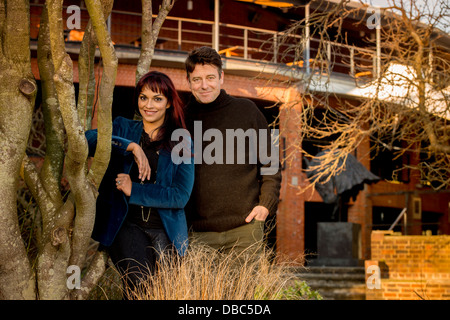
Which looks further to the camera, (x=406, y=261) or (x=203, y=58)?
(x=406, y=261)

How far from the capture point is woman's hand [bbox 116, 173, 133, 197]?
3.42 m

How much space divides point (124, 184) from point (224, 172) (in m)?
0.74

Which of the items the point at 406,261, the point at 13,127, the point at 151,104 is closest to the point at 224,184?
the point at 151,104

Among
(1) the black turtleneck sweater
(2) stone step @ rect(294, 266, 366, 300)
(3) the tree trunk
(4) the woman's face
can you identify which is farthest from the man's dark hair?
(2) stone step @ rect(294, 266, 366, 300)

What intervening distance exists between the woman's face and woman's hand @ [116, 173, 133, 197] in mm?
384

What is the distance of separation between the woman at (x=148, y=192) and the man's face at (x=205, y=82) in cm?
32

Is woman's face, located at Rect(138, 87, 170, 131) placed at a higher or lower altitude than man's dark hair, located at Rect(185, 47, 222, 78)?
lower

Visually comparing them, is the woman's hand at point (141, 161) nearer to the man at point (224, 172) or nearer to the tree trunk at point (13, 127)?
the man at point (224, 172)

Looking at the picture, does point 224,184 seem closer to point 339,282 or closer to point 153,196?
point 153,196

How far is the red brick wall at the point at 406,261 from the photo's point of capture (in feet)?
31.8

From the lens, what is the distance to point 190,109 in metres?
4.04

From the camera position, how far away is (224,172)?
3.90 meters

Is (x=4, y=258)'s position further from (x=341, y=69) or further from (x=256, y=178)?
(x=341, y=69)

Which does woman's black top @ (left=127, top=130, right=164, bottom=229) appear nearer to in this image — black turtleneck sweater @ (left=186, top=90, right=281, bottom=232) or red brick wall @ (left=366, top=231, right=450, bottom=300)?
black turtleneck sweater @ (left=186, top=90, right=281, bottom=232)
